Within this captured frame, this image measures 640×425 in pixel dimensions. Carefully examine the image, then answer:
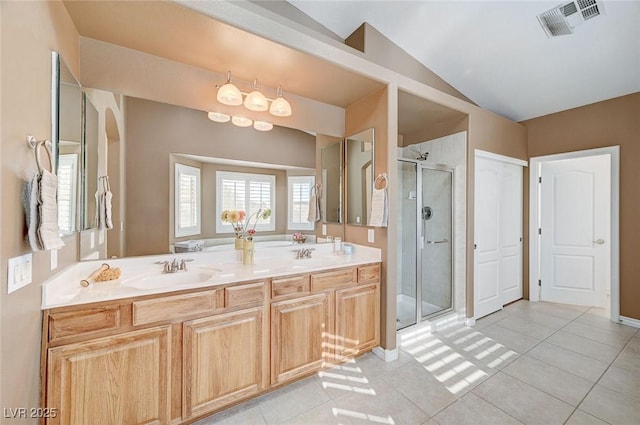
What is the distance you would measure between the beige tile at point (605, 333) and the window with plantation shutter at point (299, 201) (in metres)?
3.37

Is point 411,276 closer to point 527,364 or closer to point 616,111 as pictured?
point 527,364

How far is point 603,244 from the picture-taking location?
3.74 meters

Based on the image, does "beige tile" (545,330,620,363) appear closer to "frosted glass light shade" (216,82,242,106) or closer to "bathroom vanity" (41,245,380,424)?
"bathroom vanity" (41,245,380,424)

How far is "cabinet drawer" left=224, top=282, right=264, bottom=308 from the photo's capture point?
1.75 m

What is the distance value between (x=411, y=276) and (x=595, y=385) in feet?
5.90

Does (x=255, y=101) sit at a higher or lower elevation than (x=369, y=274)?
higher

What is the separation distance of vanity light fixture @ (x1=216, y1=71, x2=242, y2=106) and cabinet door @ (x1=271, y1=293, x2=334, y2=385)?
5.61 feet

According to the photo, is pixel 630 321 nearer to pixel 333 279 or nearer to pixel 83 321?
pixel 333 279

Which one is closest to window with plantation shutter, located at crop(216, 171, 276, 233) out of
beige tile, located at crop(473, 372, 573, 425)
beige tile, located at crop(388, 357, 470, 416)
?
beige tile, located at crop(388, 357, 470, 416)

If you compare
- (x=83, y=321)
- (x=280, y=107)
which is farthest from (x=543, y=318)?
(x=83, y=321)

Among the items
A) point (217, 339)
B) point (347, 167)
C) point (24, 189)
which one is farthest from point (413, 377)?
point (24, 189)

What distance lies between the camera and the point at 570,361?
2426 mm

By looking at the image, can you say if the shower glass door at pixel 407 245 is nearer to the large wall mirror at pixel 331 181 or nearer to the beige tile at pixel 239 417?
the large wall mirror at pixel 331 181

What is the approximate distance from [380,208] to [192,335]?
1.82 meters
